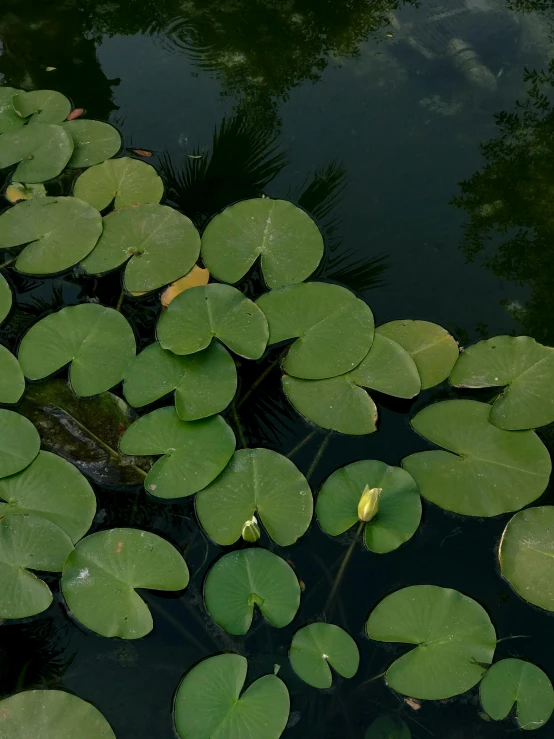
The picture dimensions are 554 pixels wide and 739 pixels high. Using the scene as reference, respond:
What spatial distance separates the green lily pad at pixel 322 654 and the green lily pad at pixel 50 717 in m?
0.66

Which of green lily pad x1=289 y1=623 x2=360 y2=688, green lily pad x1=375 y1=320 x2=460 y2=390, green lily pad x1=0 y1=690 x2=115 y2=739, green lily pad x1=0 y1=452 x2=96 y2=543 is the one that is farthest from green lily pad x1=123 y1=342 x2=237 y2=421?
green lily pad x1=0 y1=690 x2=115 y2=739

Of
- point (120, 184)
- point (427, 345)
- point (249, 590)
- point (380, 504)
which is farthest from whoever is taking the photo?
point (120, 184)

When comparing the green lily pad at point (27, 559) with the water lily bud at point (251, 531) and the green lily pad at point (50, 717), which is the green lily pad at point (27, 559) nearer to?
the green lily pad at point (50, 717)

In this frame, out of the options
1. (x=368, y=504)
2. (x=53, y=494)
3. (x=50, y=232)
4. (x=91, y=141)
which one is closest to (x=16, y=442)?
(x=53, y=494)

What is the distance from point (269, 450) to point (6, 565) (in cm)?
107

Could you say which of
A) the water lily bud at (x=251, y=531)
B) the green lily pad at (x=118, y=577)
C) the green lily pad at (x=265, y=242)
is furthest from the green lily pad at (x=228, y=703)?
the green lily pad at (x=265, y=242)

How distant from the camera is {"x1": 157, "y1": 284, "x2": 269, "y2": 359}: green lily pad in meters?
2.65

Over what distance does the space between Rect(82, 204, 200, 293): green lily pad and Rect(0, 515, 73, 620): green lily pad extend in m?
1.20

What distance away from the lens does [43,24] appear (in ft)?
14.0

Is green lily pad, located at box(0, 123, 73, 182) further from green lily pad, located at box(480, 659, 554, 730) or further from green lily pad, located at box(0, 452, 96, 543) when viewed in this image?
green lily pad, located at box(480, 659, 554, 730)

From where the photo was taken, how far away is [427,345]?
2701 mm

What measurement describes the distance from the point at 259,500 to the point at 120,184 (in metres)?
1.95

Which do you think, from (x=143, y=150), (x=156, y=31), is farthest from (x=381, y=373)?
(x=156, y=31)

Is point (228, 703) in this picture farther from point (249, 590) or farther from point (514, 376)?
point (514, 376)
